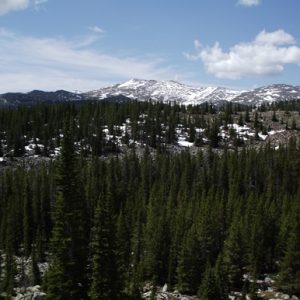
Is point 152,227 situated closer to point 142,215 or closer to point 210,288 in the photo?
point 142,215

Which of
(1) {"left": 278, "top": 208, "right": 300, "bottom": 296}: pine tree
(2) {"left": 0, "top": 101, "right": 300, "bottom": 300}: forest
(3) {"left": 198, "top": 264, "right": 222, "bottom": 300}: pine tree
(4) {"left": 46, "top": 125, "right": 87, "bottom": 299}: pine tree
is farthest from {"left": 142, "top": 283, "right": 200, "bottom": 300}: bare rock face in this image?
(4) {"left": 46, "top": 125, "right": 87, "bottom": 299}: pine tree

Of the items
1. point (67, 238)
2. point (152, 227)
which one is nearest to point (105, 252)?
point (67, 238)

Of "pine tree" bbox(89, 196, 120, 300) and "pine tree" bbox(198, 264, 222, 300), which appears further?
"pine tree" bbox(198, 264, 222, 300)

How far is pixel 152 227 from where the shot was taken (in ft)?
262

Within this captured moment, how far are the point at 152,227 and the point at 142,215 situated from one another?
1800cm

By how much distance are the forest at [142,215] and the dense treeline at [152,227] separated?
5.5 inches

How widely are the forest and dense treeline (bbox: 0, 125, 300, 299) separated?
0.46 feet

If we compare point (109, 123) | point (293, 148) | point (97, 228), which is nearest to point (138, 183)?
point (293, 148)

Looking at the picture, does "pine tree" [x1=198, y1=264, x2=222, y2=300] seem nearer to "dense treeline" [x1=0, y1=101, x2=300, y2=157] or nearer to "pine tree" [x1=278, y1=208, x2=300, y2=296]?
"pine tree" [x1=278, y1=208, x2=300, y2=296]

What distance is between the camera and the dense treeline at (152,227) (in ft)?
92.2

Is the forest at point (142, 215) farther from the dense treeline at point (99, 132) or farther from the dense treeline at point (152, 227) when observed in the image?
the dense treeline at point (99, 132)

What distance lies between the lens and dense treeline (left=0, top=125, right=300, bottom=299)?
92.2 ft

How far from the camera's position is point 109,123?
630ft

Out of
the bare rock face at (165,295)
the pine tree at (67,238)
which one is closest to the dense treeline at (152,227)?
the pine tree at (67,238)
